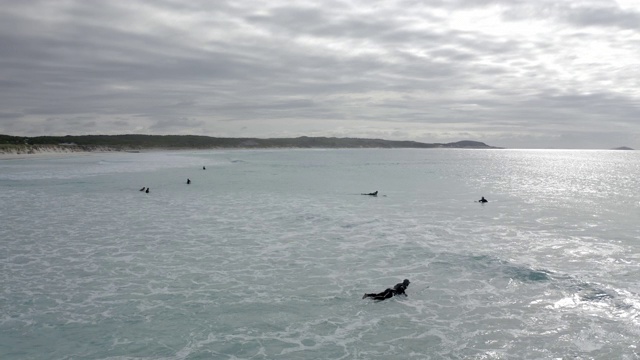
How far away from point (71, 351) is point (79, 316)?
179 cm

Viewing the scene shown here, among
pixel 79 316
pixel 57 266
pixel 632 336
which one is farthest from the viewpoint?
pixel 57 266

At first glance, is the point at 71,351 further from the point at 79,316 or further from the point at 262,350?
the point at 262,350

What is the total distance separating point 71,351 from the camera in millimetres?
8562

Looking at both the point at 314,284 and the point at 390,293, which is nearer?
the point at 390,293

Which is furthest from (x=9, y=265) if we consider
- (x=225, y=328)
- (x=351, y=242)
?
(x=351, y=242)

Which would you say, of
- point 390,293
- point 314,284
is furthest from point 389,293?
point 314,284

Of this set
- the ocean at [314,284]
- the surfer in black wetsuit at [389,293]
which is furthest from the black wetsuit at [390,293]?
the ocean at [314,284]

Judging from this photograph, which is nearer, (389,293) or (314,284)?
(389,293)

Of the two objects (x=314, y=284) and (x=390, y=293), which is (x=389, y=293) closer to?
(x=390, y=293)

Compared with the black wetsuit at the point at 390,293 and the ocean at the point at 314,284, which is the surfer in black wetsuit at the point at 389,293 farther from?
the ocean at the point at 314,284

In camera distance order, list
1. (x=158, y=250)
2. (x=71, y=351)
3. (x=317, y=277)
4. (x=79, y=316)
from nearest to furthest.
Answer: (x=71, y=351) → (x=79, y=316) → (x=317, y=277) → (x=158, y=250)

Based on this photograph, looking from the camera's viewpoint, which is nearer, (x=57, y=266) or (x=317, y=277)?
(x=317, y=277)

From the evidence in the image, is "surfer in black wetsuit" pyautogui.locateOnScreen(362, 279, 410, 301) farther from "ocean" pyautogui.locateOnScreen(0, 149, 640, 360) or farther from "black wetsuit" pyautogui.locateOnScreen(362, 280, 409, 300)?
"ocean" pyautogui.locateOnScreen(0, 149, 640, 360)

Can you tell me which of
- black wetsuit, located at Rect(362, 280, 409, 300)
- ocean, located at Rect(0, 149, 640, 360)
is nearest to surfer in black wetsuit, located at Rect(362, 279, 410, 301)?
black wetsuit, located at Rect(362, 280, 409, 300)
